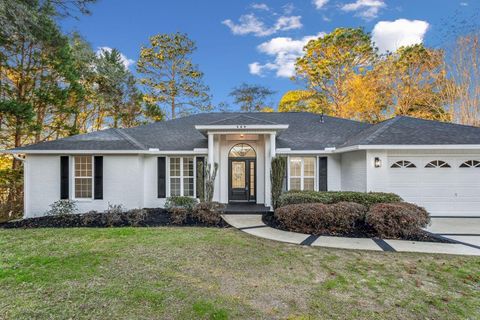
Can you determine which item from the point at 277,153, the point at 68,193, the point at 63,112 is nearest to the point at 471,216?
the point at 277,153

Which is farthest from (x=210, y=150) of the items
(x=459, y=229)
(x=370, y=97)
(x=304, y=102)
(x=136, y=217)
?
(x=304, y=102)

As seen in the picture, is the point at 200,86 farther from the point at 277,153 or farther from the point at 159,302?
the point at 159,302

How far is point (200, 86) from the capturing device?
24.5 m

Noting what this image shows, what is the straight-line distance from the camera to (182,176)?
11570 millimetres

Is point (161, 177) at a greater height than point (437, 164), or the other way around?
point (437, 164)

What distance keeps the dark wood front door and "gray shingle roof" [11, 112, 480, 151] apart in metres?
1.79

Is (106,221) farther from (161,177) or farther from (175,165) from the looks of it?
(175,165)

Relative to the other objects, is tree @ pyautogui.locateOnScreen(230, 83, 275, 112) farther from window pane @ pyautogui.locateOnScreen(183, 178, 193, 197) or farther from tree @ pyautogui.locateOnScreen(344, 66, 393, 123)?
window pane @ pyautogui.locateOnScreen(183, 178, 193, 197)

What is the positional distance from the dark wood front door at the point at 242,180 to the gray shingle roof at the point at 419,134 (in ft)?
15.9

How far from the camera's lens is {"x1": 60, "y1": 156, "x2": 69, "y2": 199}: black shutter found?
403 inches

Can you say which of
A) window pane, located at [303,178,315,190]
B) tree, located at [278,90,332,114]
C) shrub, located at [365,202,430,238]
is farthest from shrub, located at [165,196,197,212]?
tree, located at [278,90,332,114]

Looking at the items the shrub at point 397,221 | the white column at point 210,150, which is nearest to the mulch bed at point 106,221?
the white column at point 210,150

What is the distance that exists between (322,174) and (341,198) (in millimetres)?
2948

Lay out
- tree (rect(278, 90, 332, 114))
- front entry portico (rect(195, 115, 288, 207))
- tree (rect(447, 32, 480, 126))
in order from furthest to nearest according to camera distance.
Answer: tree (rect(278, 90, 332, 114)) < tree (rect(447, 32, 480, 126)) < front entry portico (rect(195, 115, 288, 207))
